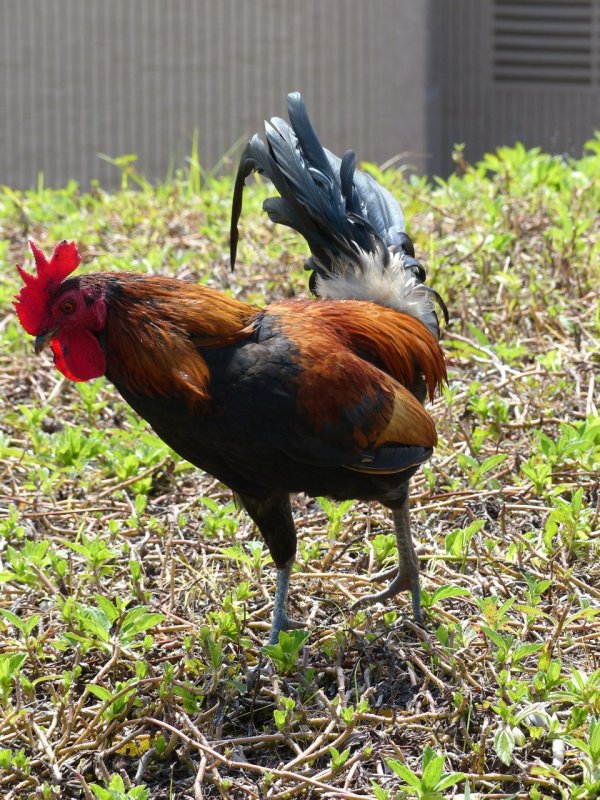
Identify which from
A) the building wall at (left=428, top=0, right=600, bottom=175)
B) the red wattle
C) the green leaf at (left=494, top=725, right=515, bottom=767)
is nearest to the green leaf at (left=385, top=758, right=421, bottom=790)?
the green leaf at (left=494, top=725, right=515, bottom=767)

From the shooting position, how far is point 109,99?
10.7 m

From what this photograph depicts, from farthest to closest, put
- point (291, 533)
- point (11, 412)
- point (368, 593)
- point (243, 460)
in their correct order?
point (11, 412)
point (368, 593)
point (291, 533)
point (243, 460)

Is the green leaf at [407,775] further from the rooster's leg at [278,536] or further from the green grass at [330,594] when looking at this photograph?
the rooster's leg at [278,536]

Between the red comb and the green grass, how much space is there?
0.79 metres

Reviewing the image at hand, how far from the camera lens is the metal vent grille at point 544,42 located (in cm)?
1091

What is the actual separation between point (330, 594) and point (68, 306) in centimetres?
127

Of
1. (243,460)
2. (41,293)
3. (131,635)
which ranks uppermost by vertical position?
(41,293)

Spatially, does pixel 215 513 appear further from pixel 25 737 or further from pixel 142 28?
pixel 142 28

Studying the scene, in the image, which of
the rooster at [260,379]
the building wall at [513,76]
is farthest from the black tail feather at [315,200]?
the building wall at [513,76]

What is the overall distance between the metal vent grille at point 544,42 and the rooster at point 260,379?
831cm

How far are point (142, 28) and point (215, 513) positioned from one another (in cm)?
787

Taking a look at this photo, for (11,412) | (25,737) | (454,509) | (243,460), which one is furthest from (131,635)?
(11,412)

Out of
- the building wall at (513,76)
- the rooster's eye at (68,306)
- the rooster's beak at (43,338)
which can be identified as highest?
the rooster's eye at (68,306)

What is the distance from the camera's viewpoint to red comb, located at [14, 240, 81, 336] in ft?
9.60
